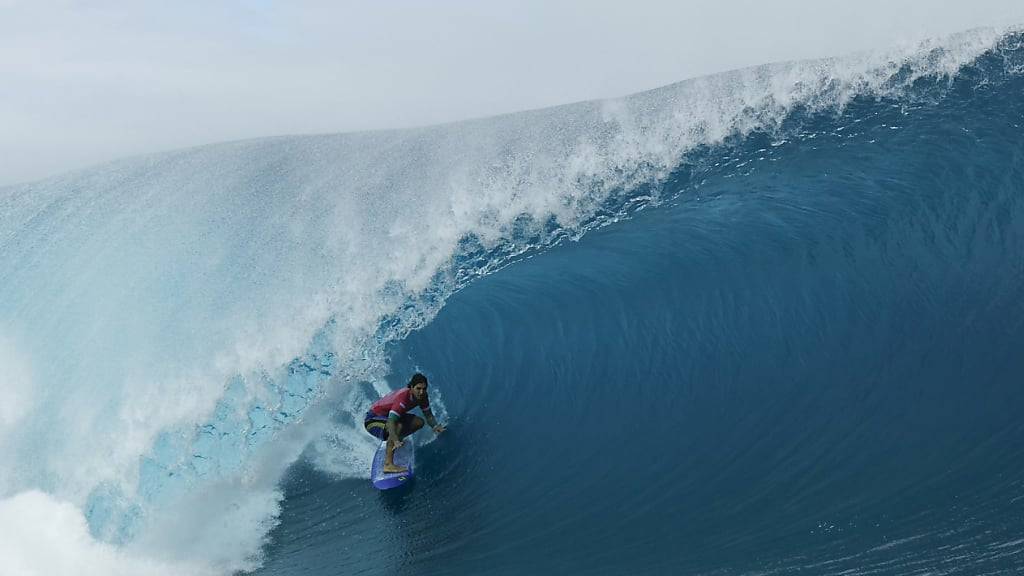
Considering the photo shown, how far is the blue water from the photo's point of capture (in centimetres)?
630

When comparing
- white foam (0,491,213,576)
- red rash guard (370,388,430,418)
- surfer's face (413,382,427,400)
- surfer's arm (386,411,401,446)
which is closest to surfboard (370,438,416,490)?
surfer's arm (386,411,401,446)

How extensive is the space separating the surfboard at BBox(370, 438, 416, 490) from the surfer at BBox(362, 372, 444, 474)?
0.27ft

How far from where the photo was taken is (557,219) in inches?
469

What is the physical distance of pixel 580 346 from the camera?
9.48 m

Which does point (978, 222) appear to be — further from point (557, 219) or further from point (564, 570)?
point (564, 570)

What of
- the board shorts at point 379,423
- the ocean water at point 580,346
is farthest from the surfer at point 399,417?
the ocean water at point 580,346

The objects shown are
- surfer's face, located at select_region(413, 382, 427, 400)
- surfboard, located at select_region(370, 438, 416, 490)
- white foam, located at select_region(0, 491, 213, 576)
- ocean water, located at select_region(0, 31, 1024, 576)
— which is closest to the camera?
ocean water, located at select_region(0, 31, 1024, 576)

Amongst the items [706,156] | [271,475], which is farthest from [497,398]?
[706,156]

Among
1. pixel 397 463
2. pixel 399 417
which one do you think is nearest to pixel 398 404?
pixel 399 417

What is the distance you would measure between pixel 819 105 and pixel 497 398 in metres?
6.79

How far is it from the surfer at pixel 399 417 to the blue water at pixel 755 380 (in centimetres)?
34

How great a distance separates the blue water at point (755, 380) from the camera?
20.7 feet

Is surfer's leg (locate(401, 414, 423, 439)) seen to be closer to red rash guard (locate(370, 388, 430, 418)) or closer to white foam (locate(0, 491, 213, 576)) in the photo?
red rash guard (locate(370, 388, 430, 418))

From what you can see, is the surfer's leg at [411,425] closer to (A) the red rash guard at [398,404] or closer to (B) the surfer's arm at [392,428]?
(A) the red rash guard at [398,404]
